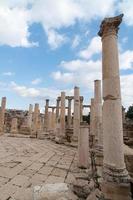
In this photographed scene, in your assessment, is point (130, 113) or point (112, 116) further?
point (130, 113)

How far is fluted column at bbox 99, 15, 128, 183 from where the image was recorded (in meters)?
4.05

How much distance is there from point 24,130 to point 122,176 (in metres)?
22.5

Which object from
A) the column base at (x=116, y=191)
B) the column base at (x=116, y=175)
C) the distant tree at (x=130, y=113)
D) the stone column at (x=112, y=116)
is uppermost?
the distant tree at (x=130, y=113)

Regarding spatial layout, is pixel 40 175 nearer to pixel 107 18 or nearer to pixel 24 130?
pixel 107 18

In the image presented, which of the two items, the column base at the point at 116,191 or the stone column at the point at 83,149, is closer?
the column base at the point at 116,191

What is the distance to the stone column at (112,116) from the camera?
3.93 m

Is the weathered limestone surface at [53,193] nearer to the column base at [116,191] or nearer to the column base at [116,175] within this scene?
the column base at [116,191]

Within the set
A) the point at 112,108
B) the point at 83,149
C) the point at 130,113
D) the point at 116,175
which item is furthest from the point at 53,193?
the point at 130,113

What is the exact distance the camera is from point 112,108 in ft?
14.3

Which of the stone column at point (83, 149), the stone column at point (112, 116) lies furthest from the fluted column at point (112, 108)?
the stone column at point (83, 149)

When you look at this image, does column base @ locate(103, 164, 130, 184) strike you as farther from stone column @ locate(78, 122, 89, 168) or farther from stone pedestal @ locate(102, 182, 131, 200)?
stone column @ locate(78, 122, 89, 168)

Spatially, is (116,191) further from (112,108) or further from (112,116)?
(112,108)

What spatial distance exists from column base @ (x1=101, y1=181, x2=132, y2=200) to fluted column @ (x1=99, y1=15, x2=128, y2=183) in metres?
0.11

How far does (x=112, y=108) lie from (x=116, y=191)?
1.80 m
